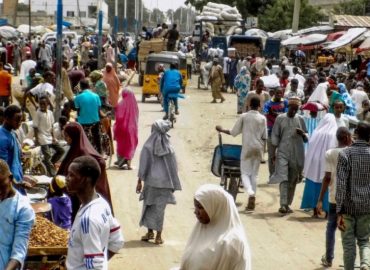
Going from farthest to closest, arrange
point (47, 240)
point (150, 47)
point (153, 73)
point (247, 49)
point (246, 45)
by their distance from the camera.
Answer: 1. point (246, 45)
2. point (247, 49)
3. point (150, 47)
4. point (153, 73)
5. point (47, 240)

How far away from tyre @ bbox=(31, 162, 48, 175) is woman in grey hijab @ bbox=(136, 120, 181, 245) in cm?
261

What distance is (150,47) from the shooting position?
122 feet

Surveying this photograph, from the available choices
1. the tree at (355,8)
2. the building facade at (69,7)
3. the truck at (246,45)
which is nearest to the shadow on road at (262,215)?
the truck at (246,45)

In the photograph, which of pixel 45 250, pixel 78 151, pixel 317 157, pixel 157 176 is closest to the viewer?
pixel 45 250

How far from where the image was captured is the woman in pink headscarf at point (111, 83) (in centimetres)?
2120

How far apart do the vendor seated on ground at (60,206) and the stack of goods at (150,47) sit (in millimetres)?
27499

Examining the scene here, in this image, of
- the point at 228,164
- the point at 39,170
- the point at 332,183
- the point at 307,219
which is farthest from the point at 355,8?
the point at 332,183

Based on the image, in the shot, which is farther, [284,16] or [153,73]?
[284,16]

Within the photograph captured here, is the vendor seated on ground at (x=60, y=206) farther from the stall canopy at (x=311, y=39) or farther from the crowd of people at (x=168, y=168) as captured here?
the stall canopy at (x=311, y=39)

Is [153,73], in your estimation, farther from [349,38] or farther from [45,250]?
[45,250]

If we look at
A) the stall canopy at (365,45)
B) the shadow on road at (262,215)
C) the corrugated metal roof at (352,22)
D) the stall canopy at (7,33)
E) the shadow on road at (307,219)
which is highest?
the corrugated metal roof at (352,22)

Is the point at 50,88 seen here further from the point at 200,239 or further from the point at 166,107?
the point at 200,239

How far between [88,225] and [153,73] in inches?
928

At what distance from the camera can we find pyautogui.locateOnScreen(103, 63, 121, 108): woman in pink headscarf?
69.6 ft
